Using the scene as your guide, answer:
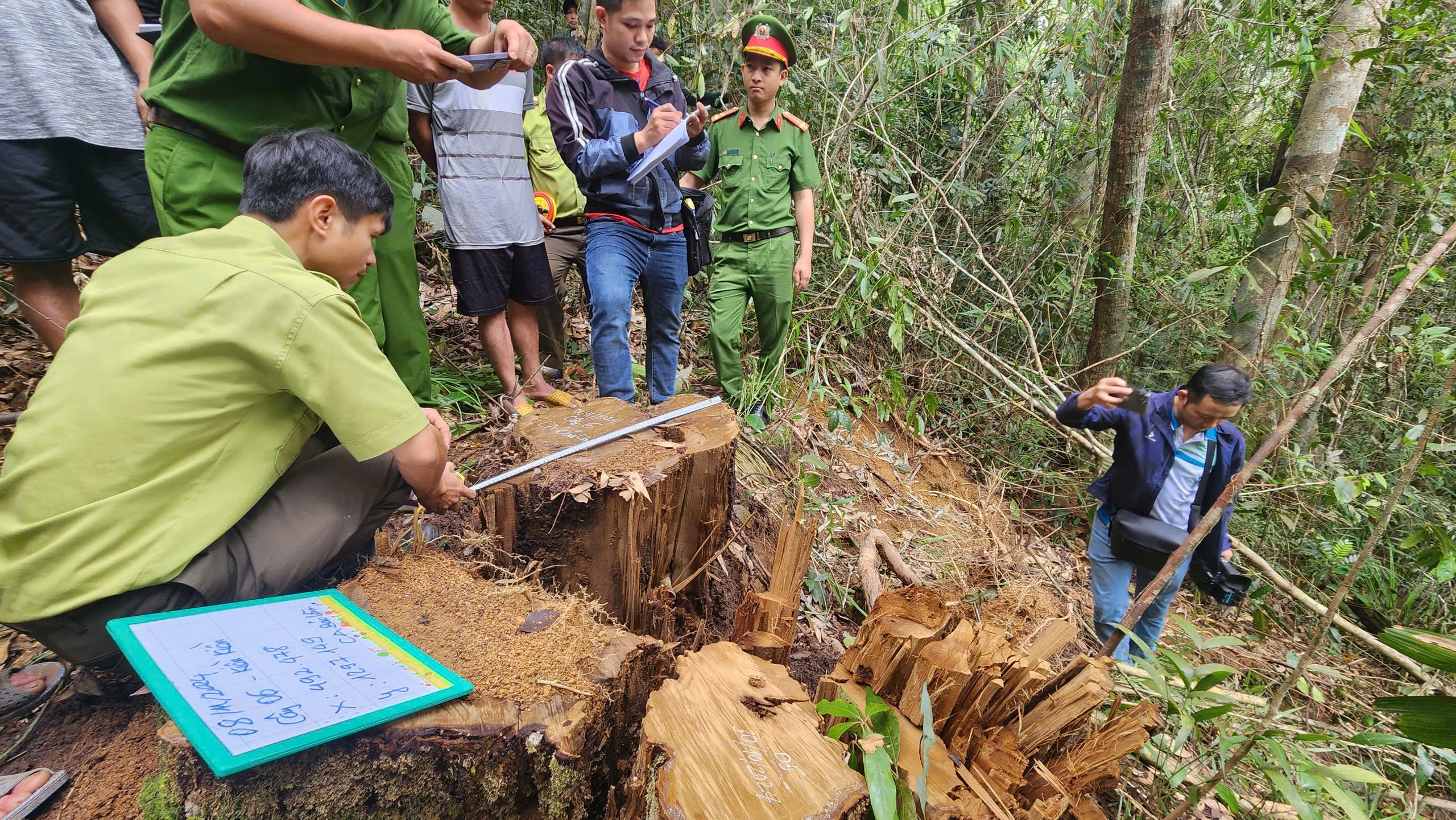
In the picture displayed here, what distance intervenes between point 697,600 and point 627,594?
389mm

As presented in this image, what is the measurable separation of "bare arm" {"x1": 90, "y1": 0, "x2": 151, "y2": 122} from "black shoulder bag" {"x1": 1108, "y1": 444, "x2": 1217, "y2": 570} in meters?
4.39

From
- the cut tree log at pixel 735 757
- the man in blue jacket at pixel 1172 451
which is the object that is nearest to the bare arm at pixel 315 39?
the cut tree log at pixel 735 757

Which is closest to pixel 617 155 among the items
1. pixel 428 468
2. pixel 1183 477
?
pixel 428 468

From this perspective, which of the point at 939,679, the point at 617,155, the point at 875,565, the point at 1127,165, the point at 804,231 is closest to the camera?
the point at 939,679

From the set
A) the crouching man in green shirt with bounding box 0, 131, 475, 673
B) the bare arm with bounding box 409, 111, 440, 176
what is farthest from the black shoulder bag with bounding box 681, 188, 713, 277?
the crouching man in green shirt with bounding box 0, 131, 475, 673

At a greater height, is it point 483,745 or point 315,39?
point 315,39

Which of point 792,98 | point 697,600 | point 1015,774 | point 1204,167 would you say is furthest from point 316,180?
point 1204,167

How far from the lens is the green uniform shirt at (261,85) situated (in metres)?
1.96

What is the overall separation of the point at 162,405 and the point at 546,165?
3017mm

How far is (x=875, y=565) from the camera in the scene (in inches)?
140

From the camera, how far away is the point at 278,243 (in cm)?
169

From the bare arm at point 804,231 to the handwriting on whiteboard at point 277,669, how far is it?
10.8 feet

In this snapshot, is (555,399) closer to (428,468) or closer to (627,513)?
(627,513)

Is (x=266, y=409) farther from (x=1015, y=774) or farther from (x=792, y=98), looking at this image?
(x=792, y=98)
